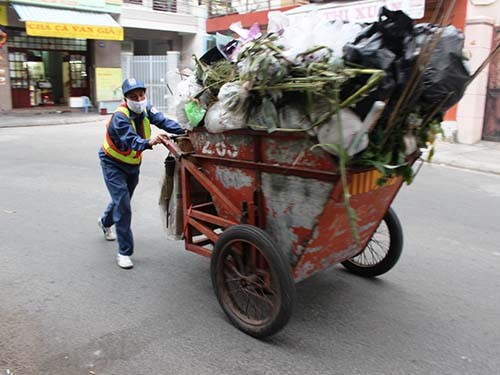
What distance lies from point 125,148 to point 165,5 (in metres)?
19.6

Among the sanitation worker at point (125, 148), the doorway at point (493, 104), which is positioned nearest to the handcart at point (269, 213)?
the sanitation worker at point (125, 148)

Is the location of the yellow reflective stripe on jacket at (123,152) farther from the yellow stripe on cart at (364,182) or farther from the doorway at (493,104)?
the doorway at (493,104)

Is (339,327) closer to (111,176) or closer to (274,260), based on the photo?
(274,260)

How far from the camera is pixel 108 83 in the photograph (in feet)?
62.0

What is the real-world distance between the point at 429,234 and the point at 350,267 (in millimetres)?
1504

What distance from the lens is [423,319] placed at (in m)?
3.29

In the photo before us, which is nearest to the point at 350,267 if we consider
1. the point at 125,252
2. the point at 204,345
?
the point at 204,345

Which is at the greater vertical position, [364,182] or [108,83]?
[108,83]

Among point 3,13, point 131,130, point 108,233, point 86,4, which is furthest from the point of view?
point 86,4

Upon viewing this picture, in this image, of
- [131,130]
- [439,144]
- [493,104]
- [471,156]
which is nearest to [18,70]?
[439,144]

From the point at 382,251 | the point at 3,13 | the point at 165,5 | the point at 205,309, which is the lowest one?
the point at 205,309

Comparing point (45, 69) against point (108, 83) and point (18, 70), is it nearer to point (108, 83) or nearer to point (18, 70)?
point (18, 70)

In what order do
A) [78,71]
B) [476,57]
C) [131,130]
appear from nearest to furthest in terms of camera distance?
[131,130], [476,57], [78,71]

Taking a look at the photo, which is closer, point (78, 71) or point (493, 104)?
point (493, 104)
